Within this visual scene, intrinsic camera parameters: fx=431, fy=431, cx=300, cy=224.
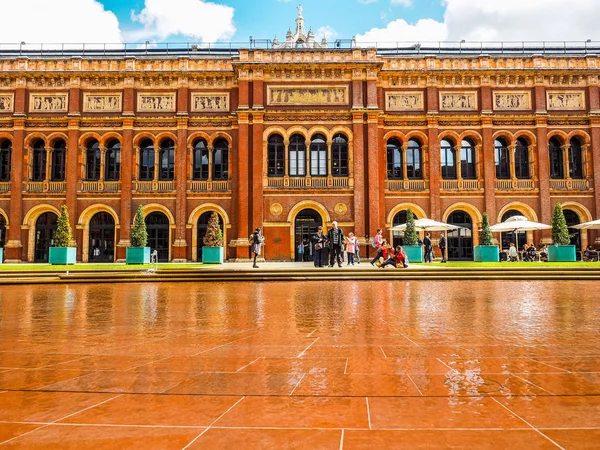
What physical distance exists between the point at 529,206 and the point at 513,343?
2599 cm

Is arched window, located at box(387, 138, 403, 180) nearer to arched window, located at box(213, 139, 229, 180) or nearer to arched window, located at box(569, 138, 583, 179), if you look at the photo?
arched window, located at box(213, 139, 229, 180)

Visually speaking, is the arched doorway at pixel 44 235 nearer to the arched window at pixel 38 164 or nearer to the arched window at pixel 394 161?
the arched window at pixel 38 164

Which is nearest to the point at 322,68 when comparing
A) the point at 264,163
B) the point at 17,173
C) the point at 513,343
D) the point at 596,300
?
the point at 264,163

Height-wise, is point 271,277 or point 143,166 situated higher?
point 143,166

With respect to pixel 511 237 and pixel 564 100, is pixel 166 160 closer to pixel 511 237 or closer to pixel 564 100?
pixel 511 237

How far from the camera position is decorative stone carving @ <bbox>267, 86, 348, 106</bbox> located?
2642 cm

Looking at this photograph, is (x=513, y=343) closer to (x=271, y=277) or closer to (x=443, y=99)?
(x=271, y=277)

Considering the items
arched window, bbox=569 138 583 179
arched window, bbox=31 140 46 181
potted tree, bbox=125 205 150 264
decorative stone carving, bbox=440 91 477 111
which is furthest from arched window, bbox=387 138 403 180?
arched window, bbox=31 140 46 181

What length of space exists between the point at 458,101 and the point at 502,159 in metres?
4.69

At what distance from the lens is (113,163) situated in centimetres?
2759

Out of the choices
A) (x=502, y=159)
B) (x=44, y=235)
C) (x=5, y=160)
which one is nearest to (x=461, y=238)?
(x=502, y=159)

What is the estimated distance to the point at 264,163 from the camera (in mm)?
26141

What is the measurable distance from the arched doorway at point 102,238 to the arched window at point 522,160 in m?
25.9

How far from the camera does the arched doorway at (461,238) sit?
87.9 feet
